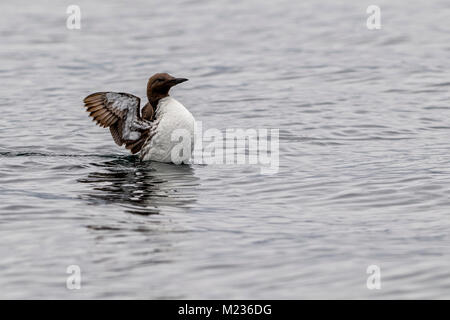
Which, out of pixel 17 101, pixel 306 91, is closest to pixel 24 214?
pixel 17 101

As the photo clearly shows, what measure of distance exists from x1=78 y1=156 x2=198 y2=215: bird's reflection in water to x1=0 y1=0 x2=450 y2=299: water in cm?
5

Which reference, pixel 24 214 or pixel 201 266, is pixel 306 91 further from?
A: pixel 201 266

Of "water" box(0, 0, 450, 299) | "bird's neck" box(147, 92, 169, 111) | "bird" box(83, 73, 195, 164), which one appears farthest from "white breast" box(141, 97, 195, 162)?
"water" box(0, 0, 450, 299)

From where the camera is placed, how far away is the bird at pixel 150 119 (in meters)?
11.6

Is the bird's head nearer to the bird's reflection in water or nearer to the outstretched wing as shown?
the outstretched wing

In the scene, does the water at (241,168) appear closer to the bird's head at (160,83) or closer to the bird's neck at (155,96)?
the bird's neck at (155,96)

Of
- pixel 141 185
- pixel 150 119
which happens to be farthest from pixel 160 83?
pixel 141 185

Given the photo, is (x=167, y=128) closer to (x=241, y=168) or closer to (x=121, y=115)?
(x=121, y=115)

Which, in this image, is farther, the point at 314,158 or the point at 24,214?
the point at 314,158

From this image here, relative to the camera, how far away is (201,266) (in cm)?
765

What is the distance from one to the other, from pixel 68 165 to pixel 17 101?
207 inches

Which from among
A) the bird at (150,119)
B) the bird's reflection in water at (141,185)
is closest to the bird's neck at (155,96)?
the bird at (150,119)

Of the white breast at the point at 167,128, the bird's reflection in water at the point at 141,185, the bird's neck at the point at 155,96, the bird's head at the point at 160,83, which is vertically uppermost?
the bird's head at the point at 160,83
